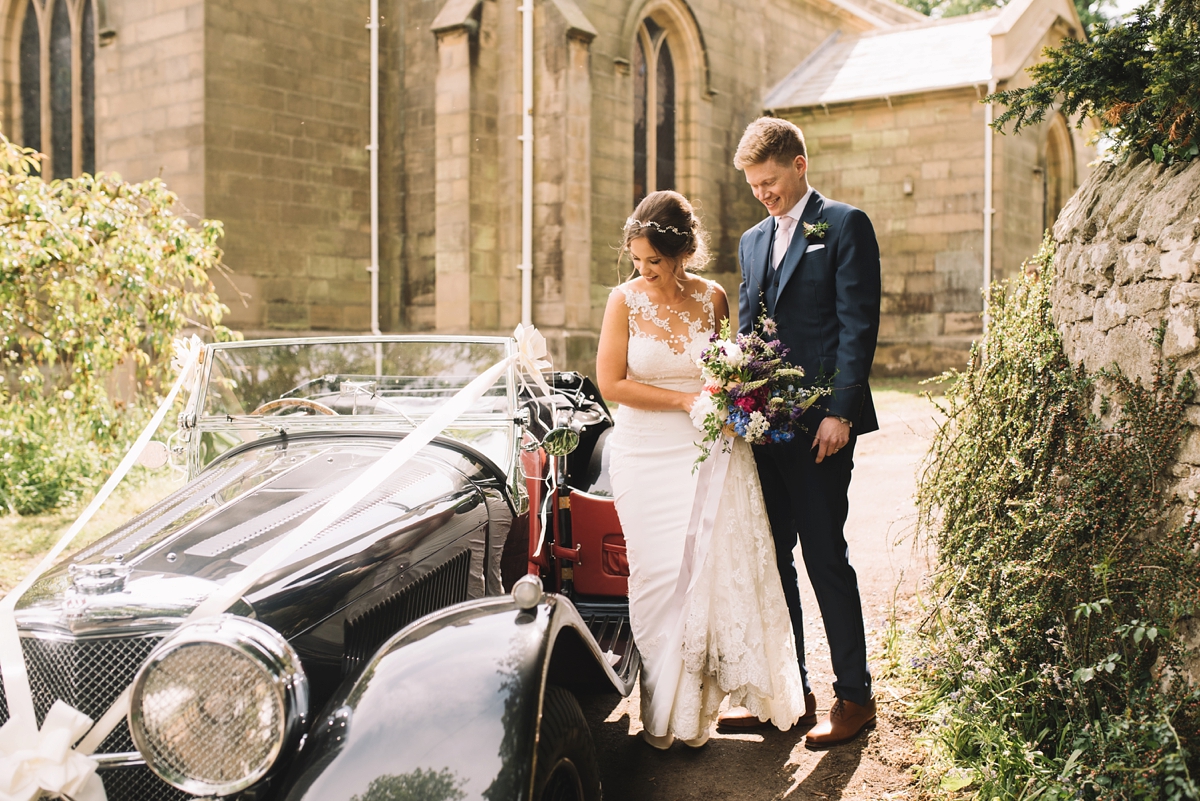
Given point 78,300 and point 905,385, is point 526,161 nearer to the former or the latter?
point 78,300

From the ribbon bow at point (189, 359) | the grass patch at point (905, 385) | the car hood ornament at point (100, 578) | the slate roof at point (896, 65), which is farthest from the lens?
the slate roof at point (896, 65)

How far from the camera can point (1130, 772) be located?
2461 millimetres

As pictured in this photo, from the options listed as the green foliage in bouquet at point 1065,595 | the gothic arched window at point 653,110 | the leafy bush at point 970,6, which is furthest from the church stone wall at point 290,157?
the leafy bush at point 970,6

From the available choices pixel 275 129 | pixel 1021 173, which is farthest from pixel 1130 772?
pixel 1021 173

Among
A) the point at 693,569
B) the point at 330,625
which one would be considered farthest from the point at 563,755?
the point at 693,569

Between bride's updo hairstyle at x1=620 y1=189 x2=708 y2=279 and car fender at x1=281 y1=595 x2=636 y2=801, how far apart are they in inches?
59.8

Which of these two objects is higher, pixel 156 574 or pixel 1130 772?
pixel 156 574

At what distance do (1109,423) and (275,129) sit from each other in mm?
11348

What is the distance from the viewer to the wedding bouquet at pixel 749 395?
3279 millimetres

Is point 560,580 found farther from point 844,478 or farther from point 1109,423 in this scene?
point 1109,423

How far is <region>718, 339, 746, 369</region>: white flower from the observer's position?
330 cm

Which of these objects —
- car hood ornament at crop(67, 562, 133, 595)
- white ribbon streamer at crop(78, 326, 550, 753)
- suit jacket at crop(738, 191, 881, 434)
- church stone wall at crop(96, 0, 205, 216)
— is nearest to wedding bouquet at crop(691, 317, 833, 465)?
suit jacket at crop(738, 191, 881, 434)

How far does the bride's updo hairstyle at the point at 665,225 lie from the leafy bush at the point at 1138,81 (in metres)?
1.19

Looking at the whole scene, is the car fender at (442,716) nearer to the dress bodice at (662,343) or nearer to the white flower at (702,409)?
the white flower at (702,409)
